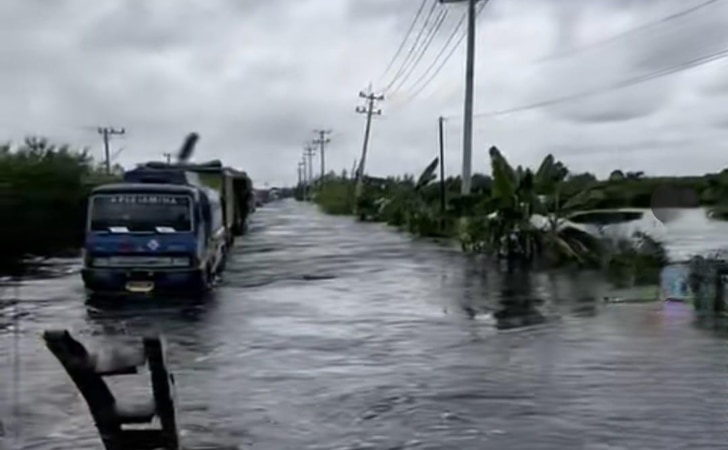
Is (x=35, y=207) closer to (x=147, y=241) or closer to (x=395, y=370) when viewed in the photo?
(x=395, y=370)

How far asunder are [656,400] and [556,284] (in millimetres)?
12645

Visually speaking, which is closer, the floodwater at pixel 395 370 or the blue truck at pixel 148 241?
the floodwater at pixel 395 370

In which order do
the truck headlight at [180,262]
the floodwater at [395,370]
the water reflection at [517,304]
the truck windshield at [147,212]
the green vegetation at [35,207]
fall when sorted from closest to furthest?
the green vegetation at [35,207] → the floodwater at [395,370] → the water reflection at [517,304] → the truck headlight at [180,262] → the truck windshield at [147,212]

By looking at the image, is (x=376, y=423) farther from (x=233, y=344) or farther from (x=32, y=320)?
(x=32, y=320)

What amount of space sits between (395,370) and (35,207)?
7.77 meters

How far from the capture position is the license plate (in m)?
18.6

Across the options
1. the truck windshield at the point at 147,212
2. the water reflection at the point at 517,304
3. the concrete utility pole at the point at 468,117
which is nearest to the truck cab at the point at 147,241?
the truck windshield at the point at 147,212

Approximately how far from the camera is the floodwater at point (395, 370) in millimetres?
8320

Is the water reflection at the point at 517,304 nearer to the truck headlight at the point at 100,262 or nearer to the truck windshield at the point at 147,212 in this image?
the truck windshield at the point at 147,212

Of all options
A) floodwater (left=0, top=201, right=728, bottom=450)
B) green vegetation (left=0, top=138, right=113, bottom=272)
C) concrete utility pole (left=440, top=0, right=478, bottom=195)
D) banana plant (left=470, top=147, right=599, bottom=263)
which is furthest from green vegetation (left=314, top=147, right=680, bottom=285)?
green vegetation (left=0, top=138, right=113, bottom=272)

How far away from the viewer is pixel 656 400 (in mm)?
9477

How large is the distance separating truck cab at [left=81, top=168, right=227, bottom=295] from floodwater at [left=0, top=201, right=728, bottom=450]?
79 cm

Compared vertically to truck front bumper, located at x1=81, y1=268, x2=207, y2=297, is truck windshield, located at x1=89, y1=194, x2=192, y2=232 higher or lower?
higher

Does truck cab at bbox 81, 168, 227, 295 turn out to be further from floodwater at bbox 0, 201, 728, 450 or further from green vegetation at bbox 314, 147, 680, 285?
green vegetation at bbox 314, 147, 680, 285
